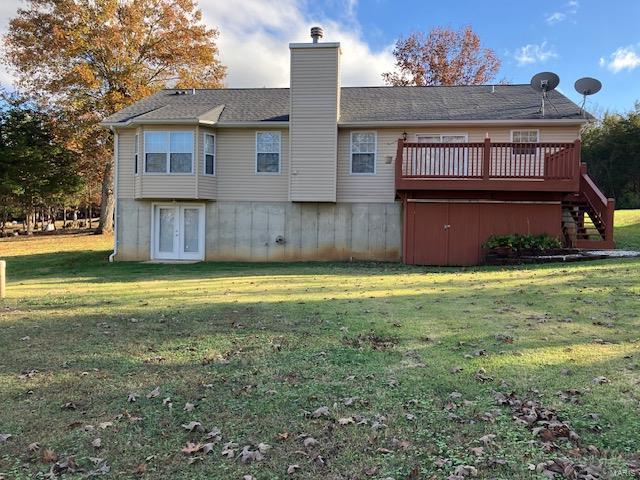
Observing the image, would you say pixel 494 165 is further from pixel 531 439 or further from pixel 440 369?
pixel 531 439

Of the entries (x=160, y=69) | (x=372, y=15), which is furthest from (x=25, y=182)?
(x=372, y=15)

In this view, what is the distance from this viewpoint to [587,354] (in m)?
5.07

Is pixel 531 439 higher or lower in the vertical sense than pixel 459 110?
lower

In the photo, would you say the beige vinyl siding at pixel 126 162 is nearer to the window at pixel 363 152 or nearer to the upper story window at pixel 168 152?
the upper story window at pixel 168 152

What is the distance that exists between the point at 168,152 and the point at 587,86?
45.3 ft

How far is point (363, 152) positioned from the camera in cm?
1616

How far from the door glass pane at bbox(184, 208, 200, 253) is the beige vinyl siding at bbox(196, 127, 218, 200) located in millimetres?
944

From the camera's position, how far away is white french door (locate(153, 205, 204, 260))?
664 inches

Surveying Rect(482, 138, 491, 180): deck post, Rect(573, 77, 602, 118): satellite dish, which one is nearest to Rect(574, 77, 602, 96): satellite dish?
Rect(573, 77, 602, 118): satellite dish

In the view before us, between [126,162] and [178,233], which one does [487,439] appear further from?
[126,162]

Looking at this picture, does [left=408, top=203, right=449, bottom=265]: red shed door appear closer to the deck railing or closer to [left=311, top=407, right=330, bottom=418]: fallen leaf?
the deck railing

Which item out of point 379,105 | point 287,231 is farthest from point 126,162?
point 379,105

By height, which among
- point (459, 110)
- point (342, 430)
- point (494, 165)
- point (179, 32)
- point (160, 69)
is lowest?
point (342, 430)

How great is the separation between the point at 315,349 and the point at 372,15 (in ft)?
77.7
